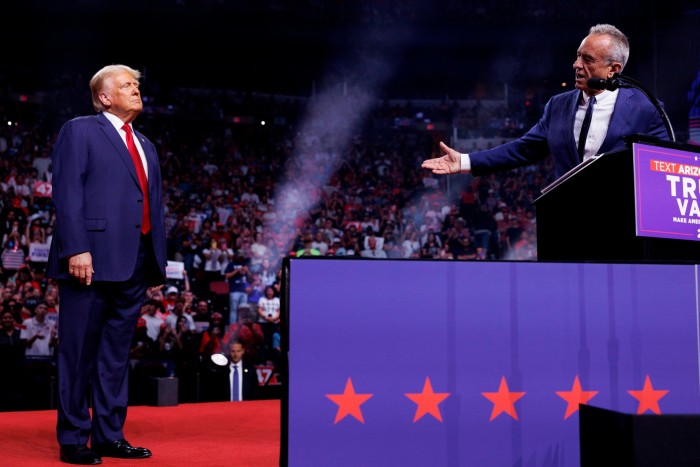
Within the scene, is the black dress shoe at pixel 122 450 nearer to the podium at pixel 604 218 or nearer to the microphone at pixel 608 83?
the podium at pixel 604 218

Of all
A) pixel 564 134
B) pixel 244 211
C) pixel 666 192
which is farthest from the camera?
pixel 244 211

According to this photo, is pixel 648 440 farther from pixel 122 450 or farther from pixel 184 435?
pixel 184 435

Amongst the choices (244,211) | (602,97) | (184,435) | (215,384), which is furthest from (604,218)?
(244,211)

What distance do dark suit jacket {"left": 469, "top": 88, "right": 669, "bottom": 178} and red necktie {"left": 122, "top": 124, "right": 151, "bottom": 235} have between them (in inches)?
48.0

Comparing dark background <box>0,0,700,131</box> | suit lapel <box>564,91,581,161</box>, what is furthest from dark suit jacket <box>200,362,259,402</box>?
dark background <box>0,0,700,131</box>

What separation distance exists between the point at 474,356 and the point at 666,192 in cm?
70

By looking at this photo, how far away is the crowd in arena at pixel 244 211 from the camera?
23.7ft

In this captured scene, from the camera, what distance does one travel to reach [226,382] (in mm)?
5578

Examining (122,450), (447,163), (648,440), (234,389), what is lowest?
(234,389)

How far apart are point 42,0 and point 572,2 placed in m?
11.1

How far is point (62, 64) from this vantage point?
629 inches

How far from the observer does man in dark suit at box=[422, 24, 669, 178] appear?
2.39 m

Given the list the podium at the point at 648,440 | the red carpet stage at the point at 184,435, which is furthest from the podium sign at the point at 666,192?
the red carpet stage at the point at 184,435

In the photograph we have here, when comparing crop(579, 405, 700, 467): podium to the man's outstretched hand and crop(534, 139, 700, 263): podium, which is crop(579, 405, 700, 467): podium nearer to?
crop(534, 139, 700, 263): podium
